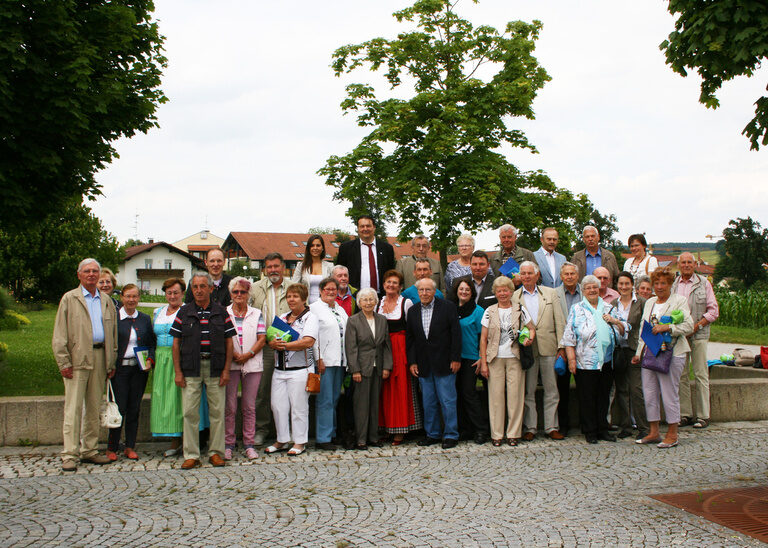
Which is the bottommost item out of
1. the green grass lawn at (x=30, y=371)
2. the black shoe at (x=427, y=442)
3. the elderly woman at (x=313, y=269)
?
the black shoe at (x=427, y=442)

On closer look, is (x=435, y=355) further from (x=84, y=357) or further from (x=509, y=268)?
(x=84, y=357)

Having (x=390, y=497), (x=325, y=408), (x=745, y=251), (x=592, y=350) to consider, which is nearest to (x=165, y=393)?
(x=325, y=408)

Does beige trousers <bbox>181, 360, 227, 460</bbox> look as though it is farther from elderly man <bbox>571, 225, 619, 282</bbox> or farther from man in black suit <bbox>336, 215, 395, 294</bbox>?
elderly man <bbox>571, 225, 619, 282</bbox>

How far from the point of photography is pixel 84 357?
22.3 feet

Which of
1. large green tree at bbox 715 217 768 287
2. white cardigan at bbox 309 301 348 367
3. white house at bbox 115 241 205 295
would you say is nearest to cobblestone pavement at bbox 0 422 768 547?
white cardigan at bbox 309 301 348 367

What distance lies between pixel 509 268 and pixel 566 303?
873mm

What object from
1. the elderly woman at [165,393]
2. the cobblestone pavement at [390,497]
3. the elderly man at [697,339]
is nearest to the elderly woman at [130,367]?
the elderly woman at [165,393]

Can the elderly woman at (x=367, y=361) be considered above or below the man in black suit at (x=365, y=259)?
below

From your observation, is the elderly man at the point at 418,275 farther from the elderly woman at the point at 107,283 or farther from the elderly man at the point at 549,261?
the elderly woman at the point at 107,283

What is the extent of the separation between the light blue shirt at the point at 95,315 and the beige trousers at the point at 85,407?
150mm

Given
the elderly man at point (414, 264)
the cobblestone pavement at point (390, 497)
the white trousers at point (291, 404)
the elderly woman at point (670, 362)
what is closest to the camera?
the cobblestone pavement at point (390, 497)

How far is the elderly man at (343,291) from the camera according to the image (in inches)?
320

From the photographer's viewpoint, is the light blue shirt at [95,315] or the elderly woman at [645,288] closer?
the light blue shirt at [95,315]

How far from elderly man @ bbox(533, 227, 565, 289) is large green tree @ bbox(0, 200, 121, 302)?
3950 centimetres
